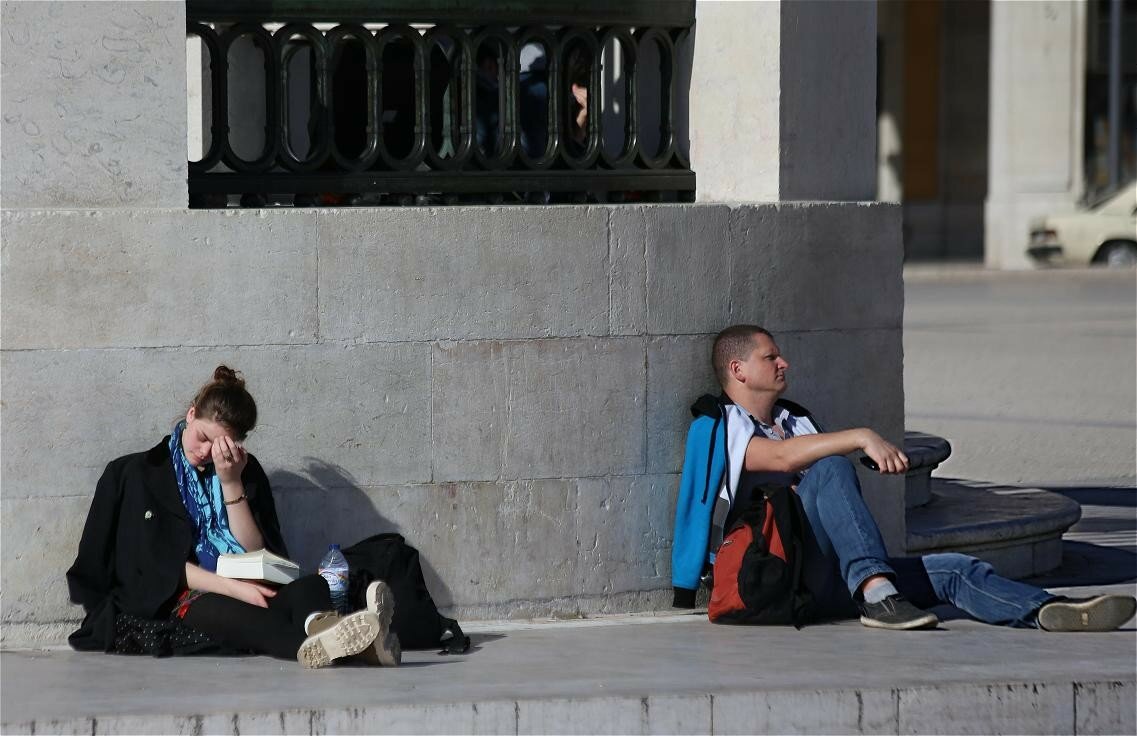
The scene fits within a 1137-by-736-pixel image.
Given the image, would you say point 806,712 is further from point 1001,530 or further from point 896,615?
point 1001,530

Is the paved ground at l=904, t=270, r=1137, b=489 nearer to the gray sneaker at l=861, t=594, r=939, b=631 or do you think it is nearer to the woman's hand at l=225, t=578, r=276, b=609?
the gray sneaker at l=861, t=594, r=939, b=631

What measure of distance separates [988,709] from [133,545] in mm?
2628

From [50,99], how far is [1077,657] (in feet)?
12.1

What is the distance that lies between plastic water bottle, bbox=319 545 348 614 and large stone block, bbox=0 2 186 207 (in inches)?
52.6

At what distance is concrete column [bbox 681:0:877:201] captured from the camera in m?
7.05

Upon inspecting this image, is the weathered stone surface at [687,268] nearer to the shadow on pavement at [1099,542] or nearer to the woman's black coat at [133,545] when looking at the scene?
the woman's black coat at [133,545]

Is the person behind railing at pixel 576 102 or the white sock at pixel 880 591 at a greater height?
the person behind railing at pixel 576 102

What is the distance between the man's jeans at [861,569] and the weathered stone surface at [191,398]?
1314 mm

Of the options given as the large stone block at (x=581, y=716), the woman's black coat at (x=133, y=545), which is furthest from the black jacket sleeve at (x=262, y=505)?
the large stone block at (x=581, y=716)

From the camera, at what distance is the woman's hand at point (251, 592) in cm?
590

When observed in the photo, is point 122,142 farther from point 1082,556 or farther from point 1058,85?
point 1058,85

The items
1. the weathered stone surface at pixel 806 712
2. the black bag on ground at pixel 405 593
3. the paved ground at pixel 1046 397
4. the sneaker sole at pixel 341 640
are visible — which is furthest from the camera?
the paved ground at pixel 1046 397

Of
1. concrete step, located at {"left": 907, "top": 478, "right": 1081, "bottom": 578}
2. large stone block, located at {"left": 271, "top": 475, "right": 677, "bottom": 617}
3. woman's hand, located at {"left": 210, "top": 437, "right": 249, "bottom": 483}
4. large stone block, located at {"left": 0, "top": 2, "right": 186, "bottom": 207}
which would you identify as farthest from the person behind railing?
concrete step, located at {"left": 907, "top": 478, "right": 1081, "bottom": 578}

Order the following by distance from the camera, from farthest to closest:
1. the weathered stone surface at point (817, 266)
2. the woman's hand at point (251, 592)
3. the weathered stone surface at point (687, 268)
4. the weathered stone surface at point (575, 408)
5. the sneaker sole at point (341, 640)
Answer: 1. the weathered stone surface at point (817, 266)
2. the weathered stone surface at point (687, 268)
3. the weathered stone surface at point (575, 408)
4. the woman's hand at point (251, 592)
5. the sneaker sole at point (341, 640)
